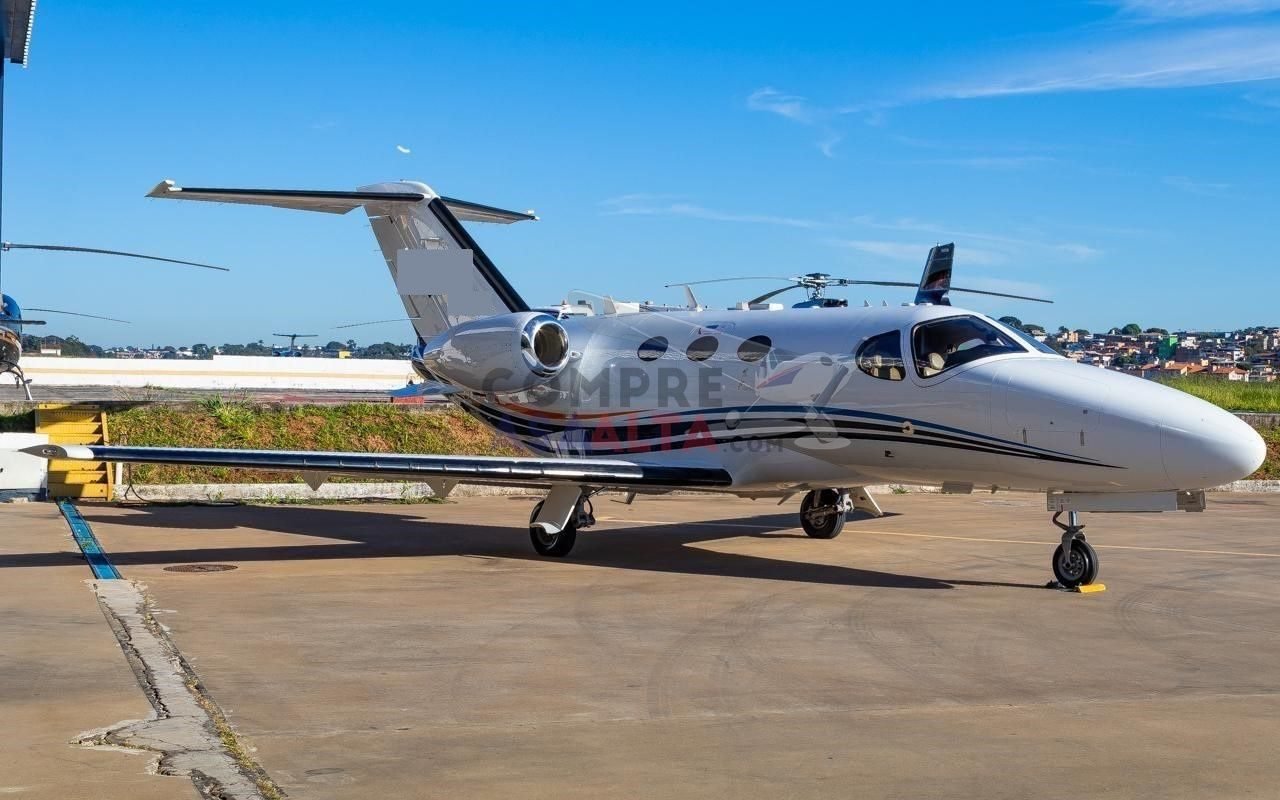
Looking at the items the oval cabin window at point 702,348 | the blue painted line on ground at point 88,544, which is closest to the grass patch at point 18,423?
the blue painted line on ground at point 88,544

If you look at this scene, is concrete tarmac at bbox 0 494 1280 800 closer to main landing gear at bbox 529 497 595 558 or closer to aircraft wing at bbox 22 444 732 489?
main landing gear at bbox 529 497 595 558

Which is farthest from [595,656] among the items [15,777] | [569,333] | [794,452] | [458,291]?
[458,291]

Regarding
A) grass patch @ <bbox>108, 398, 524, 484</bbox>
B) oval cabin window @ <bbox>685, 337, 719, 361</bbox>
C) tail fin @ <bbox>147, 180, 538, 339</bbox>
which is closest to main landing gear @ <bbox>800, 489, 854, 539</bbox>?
oval cabin window @ <bbox>685, 337, 719, 361</bbox>

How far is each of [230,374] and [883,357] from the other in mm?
48339

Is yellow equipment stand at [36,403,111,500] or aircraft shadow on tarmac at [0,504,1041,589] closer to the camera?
aircraft shadow on tarmac at [0,504,1041,589]

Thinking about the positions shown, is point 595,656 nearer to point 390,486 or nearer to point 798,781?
point 798,781

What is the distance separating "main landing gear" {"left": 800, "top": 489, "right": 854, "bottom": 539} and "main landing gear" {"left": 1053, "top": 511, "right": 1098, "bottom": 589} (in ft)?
13.6

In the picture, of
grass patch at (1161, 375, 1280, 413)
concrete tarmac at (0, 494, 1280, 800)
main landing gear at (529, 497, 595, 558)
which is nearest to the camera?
concrete tarmac at (0, 494, 1280, 800)

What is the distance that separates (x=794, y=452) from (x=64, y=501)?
36.8ft

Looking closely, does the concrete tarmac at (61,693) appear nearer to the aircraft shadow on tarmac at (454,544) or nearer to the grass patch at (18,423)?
the aircraft shadow on tarmac at (454,544)

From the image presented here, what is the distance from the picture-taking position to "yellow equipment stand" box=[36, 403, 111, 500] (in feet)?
61.3

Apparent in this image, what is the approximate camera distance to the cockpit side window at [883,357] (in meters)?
12.7

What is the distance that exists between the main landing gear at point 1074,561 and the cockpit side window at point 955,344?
1723mm

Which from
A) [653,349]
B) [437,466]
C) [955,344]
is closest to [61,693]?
[437,466]
